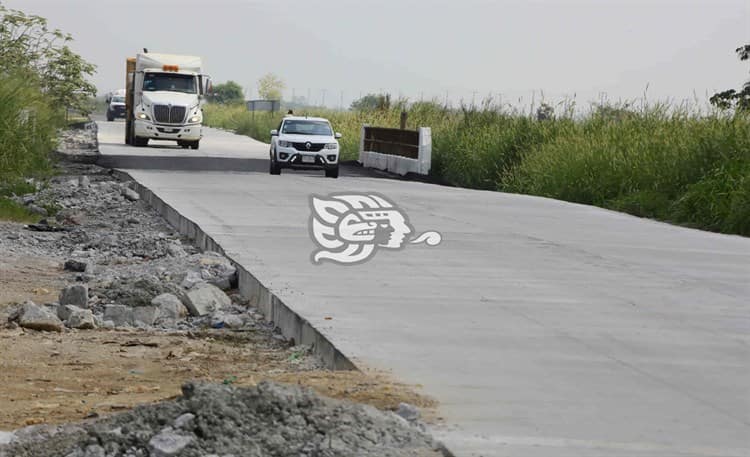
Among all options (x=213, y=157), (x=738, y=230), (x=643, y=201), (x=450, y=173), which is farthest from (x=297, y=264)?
(x=213, y=157)

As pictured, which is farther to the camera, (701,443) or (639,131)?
(639,131)

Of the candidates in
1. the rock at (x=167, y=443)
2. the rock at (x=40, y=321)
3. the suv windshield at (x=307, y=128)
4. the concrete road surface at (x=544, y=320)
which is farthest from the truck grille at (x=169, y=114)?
the rock at (x=167, y=443)

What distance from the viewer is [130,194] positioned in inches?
1029

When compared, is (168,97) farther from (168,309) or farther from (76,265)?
(168,309)

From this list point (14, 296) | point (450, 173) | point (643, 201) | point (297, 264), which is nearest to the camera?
point (14, 296)

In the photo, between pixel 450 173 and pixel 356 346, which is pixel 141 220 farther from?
pixel 450 173

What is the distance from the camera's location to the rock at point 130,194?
2578 centimetres

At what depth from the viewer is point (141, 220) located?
21484 mm

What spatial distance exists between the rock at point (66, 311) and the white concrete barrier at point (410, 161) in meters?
27.4

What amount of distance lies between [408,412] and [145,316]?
17.2 feet

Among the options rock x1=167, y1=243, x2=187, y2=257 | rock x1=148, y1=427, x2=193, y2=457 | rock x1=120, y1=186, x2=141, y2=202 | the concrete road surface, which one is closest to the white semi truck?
rock x1=120, y1=186, x2=141, y2=202

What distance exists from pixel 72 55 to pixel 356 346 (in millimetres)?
52714

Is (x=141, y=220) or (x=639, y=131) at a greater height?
(x=639, y=131)

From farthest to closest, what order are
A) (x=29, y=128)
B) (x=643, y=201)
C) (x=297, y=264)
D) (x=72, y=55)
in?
(x=72, y=55) → (x=29, y=128) → (x=643, y=201) → (x=297, y=264)
